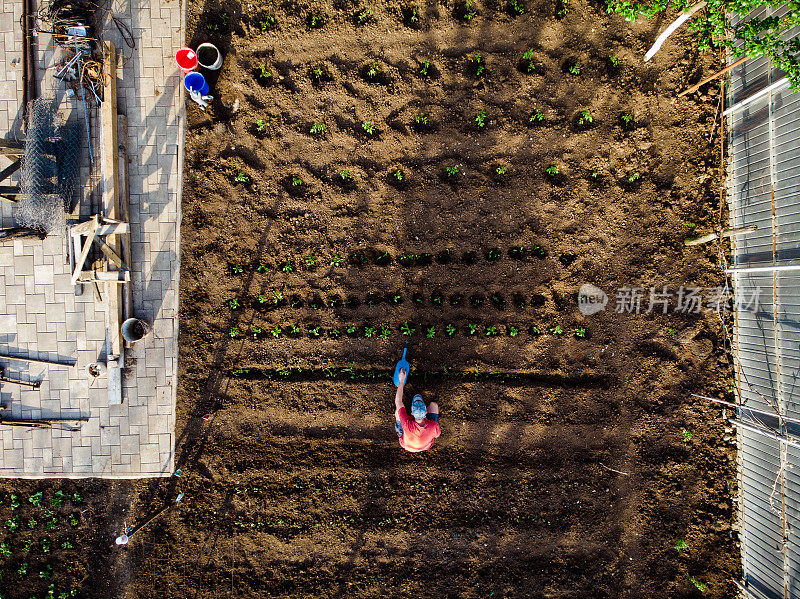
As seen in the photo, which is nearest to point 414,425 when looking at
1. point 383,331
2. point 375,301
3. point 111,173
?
point 383,331

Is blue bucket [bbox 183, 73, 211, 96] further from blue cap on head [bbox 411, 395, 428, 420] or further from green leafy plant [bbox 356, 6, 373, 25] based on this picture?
blue cap on head [bbox 411, 395, 428, 420]

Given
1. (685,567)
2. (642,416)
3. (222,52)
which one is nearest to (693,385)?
(642,416)

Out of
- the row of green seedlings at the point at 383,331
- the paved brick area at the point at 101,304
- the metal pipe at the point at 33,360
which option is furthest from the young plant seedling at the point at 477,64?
the metal pipe at the point at 33,360

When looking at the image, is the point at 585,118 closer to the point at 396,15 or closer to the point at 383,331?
the point at 396,15

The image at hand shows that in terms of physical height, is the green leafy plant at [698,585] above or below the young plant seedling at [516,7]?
below

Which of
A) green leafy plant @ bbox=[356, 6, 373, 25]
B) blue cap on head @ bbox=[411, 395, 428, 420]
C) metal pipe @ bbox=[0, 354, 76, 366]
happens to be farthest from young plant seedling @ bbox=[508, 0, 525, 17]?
metal pipe @ bbox=[0, 354, 76, 366]

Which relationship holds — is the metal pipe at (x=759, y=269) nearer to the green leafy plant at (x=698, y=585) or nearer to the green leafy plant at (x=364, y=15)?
the green leafy plant at (x=698, y=585)

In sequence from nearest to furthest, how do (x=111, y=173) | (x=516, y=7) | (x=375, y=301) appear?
1. (x=111, y=173)
2. (x=516, y=7)
3. (x=375, y=301)
